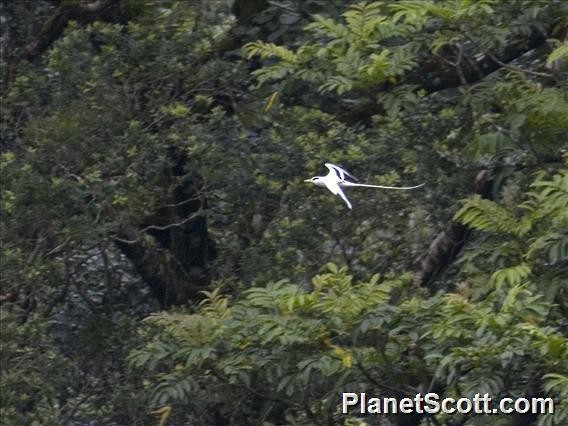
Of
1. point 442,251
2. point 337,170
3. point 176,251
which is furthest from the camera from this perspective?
point 176,251

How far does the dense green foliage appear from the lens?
5211mm

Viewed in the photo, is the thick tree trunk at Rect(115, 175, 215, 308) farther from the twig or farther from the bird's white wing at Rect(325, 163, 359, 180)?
the bird's white wing at Rect(325, 163, 359, 180)

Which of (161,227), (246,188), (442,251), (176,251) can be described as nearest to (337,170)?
(246,188)

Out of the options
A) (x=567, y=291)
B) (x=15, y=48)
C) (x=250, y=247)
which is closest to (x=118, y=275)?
(x=250, y=247)

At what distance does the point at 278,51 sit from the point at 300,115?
20.7 inches

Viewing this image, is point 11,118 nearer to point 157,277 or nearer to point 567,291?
point 157,277

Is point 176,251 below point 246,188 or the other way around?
below

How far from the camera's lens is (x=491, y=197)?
6.29 metres


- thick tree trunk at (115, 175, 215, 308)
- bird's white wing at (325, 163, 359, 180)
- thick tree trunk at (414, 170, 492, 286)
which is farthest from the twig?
bird's white wing at (325, 163, 359, 180)

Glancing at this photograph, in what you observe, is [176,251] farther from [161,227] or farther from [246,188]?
[246,188]

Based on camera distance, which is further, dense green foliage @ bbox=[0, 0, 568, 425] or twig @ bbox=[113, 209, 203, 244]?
twig @ bbox=[113, 209, 203, 244]

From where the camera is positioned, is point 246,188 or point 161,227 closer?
point 246,188

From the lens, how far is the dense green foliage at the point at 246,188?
5211 mm

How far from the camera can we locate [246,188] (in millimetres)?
6297
